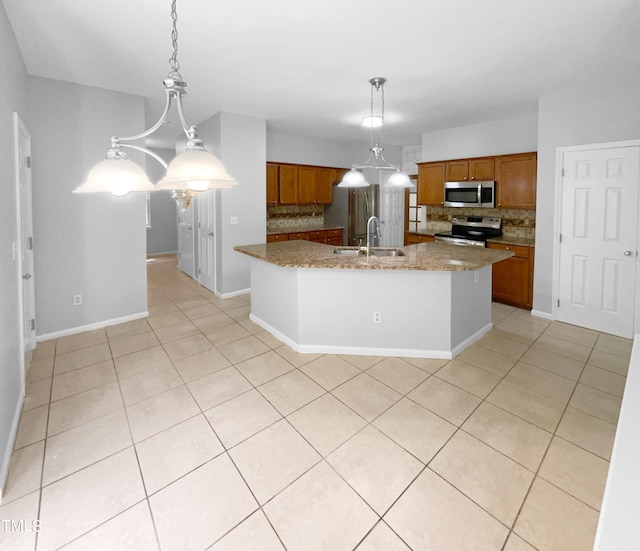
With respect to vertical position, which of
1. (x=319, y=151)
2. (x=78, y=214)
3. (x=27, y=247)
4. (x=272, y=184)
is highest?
(x=319, y=151)

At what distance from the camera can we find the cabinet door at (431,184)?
5832 millimetres

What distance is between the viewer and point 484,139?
535 centimetres

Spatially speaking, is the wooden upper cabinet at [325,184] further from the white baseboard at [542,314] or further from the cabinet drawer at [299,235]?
the white baseboard at [542,314]

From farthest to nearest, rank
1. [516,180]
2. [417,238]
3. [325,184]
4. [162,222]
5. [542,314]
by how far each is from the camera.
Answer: [162,222] → [325,184] → [417,238] → [516,180] → [542,314]

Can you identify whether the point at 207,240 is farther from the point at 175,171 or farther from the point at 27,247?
the point at 175,171

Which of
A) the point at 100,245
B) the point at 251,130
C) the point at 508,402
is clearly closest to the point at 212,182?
the point at 508,402

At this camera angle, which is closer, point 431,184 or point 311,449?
point 311,449

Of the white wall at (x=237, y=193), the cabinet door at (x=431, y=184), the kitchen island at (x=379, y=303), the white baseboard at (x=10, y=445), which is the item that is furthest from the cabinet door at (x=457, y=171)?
the white baseboard at (x=10, y=445)

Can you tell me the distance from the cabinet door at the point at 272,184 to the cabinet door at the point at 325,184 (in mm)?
979

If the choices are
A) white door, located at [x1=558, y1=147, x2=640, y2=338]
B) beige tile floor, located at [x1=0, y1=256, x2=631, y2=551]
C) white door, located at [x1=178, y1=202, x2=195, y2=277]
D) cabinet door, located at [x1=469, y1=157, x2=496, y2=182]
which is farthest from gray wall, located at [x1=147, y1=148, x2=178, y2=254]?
white door, located at [x1=558, y1=147, x2=640, y2=338]

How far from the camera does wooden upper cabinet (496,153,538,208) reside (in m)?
4.70

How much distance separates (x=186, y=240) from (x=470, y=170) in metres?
5.01

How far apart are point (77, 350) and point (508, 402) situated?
3.83 metres

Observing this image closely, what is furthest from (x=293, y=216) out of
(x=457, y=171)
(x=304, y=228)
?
(x=457, y=171)
